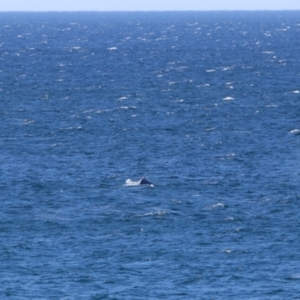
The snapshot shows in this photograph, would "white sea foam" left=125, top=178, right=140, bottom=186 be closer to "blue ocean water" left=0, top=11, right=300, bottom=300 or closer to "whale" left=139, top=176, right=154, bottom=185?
"blue ocean water" left=0, top=11, right=300, bottom=300

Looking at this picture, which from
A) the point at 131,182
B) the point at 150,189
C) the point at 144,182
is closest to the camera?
the point at 150,189

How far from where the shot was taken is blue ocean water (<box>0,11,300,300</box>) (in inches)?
1989

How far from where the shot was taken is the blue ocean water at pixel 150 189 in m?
50.5

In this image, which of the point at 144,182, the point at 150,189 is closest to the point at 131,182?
the point at 144,182

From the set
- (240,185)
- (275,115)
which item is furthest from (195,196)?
(275,115)

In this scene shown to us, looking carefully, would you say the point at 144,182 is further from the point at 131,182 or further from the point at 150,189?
the point at 150,189

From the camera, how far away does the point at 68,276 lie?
5050cm

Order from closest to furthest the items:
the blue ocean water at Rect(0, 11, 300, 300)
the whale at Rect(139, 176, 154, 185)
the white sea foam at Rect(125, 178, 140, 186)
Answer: the blue ocean water at Rect(0, 11, 300, 300), the whale at Rect(139, 176, 154, 185), the white sea foam at Rect(125, 178, 140, 186)

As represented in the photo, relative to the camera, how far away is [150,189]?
6981cm

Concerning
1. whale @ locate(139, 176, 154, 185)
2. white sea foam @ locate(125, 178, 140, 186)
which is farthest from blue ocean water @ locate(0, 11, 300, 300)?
whale @ locate(139, 176, 154, 185)

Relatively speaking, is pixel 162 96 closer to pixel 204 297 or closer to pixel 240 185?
pixel 240 185

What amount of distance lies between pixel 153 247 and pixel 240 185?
16385 millimetres

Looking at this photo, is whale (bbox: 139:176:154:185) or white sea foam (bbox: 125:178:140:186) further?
white sea foam (bbox: 125:178:140:186)

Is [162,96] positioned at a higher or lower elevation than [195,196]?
higher
